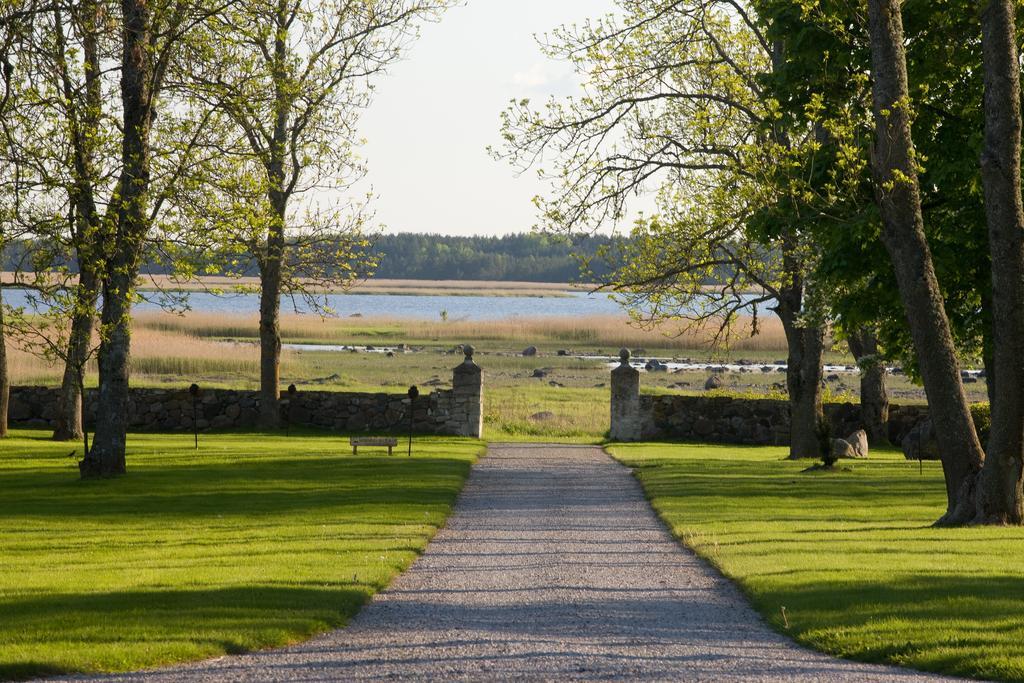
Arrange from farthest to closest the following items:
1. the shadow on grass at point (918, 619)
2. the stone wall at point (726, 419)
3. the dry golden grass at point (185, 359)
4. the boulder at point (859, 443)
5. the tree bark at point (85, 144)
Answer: the dry golden grass at point (185, 359) → the stone wall at point (726, 419) → the boulder at point (859, 443) → the tree bark at point (85, 144) → the shadow on grass at point (918, 619)

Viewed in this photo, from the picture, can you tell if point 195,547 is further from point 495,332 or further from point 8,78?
point 495,332

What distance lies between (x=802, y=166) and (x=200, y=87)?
32.5 ft

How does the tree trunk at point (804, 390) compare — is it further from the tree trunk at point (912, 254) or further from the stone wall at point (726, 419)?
the tree trunk at point (912, 254)

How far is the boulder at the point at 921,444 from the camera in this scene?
2770 centimetres

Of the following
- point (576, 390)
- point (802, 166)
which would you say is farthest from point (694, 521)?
point (576, 390)

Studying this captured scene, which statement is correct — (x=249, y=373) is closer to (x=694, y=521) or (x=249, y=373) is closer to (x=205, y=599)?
(x=694, y=521)

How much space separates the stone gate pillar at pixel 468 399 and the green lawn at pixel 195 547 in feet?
16.8

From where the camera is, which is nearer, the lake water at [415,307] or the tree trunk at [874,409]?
the tree trunk at [874,409]

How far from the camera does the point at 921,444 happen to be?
27.8 metres

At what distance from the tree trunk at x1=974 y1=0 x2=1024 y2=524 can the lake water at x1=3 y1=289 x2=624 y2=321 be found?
289 feet

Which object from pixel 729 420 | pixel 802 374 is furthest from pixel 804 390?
pixel 729 420

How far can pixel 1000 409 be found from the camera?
14.8m

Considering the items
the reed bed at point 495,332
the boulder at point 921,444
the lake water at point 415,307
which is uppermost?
the lake water at point 415,307

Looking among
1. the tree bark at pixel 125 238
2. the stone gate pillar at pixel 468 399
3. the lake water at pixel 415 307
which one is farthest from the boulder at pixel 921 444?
the lake water at pixel 415 307
